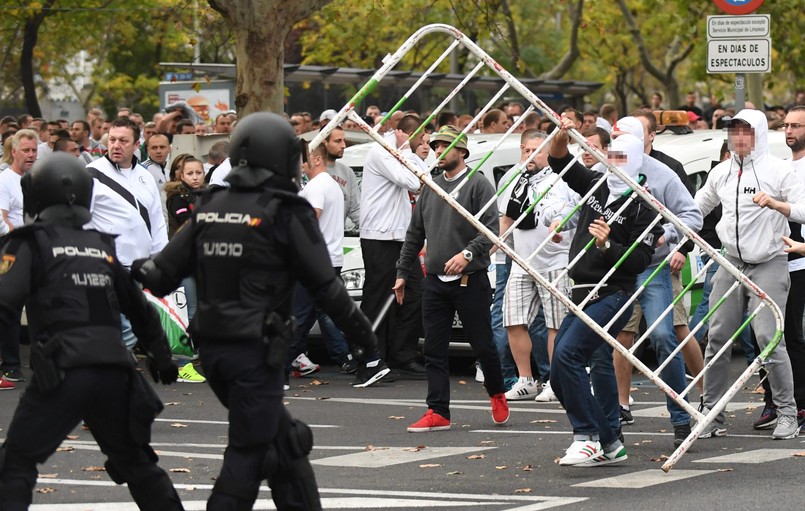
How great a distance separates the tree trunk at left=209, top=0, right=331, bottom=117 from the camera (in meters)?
15.6

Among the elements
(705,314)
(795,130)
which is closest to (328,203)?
(705,314)

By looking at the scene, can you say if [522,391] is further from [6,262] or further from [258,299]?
[6,262]

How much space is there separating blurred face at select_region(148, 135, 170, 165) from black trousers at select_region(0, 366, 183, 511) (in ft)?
26.5

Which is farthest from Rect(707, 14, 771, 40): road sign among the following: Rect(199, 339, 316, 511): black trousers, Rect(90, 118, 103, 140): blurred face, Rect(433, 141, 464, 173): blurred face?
Rect(90, 118, 103, 140): blurred face

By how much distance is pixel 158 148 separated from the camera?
14.2m

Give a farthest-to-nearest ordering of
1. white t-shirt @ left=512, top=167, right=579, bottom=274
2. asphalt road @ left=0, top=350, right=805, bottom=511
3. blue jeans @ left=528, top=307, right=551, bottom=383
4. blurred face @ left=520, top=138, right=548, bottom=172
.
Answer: blue jeans @ left=528, top=307, right=551, bottom=383
white t-shirt @ left=512, top=167, right=579, bottom=274
blurred face @ left=520, top=138, right=548, bottom=172
asphalt road @ left=0, top=350, right=805, bottom=511

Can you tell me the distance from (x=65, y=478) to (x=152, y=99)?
35.9 meters

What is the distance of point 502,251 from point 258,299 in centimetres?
346

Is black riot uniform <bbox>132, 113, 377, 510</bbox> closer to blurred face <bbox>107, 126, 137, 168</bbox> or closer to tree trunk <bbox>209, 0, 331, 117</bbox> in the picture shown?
blurred face <bbox>107, 126, 137, 168</bbox>

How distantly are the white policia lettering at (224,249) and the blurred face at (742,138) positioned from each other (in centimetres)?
435

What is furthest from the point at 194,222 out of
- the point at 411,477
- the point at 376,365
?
the point at 376,365

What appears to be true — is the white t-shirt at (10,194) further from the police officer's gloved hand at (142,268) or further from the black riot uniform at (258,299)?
the black riot uniform at (258,299)

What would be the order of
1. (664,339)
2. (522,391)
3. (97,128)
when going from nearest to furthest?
(664,339) < (522,391) < (97,128)

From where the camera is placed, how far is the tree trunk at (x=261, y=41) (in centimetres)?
1562
